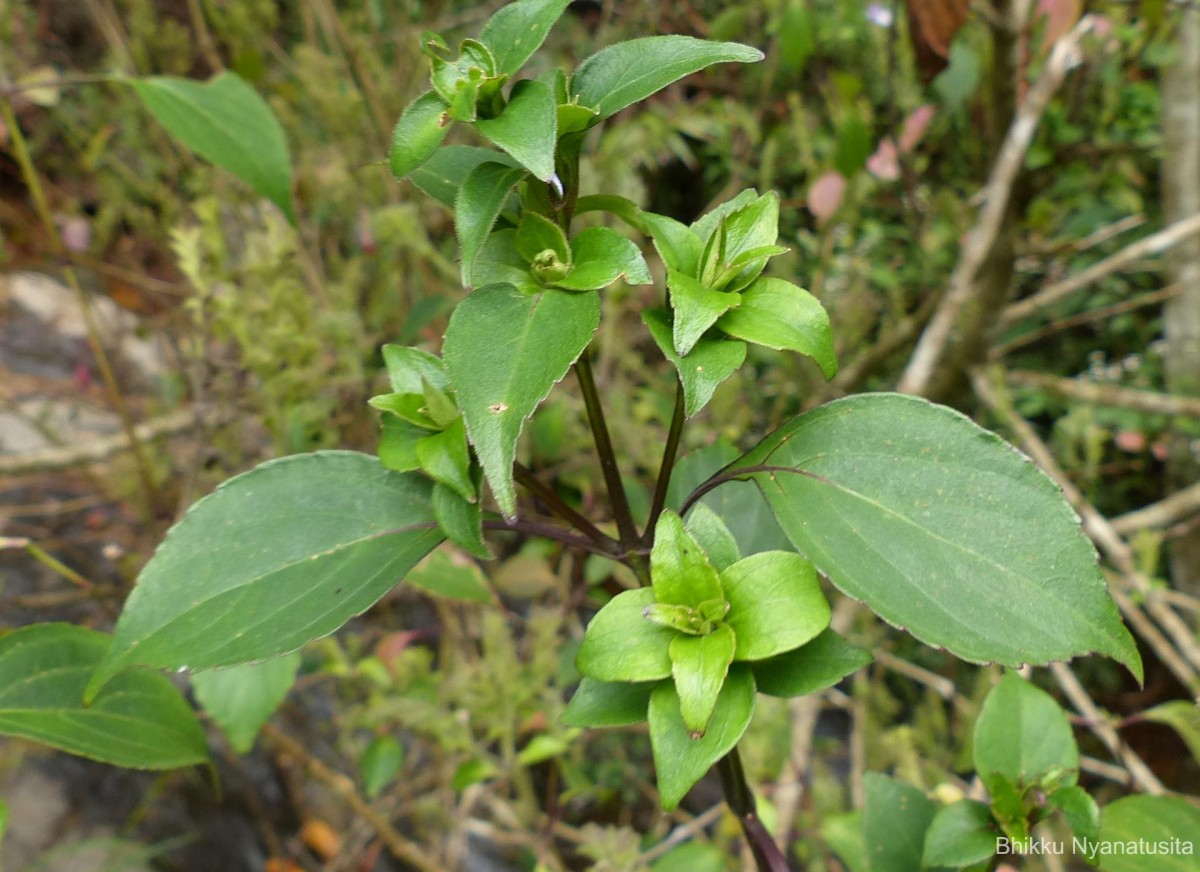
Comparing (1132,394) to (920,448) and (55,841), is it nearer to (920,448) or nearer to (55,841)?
(920,448)

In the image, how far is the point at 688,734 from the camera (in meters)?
0.27

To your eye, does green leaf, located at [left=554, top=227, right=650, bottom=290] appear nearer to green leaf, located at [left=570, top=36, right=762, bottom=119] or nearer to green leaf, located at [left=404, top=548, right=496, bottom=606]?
green leaf, located at [left=570, top=36, right=762, bottom=119]

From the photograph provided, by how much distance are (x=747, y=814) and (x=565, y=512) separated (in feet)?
0.56

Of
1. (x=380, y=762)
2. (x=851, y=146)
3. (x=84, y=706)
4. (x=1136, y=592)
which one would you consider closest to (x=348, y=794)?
(x=380, y=762)

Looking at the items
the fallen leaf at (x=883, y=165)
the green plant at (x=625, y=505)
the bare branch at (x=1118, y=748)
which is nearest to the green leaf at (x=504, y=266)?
the green plant at (x=625, y=505)

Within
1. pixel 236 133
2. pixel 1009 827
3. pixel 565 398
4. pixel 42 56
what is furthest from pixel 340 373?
pixel 42 56

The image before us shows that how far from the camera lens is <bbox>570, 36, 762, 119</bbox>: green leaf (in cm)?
27

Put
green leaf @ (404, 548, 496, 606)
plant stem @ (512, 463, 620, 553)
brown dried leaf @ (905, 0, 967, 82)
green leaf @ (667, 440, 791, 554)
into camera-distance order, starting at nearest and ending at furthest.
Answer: plant stem @ (512, 463, 620, 553), green leaf @ (667, 440, 791, 554), green leaf @ (404, 548, 496, 606), brown dried leaf @ (905, 0, 967, 82)

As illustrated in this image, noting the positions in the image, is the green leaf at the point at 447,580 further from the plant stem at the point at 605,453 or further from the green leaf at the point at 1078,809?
the green leaf at the point at 1078,809

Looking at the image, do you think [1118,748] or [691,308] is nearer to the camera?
[691,308]

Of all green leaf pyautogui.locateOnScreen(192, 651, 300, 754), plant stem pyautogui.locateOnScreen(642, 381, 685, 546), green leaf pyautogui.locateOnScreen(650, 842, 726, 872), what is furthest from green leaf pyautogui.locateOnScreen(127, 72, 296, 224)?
green leaf pyautogui.locateOnScreen(650, 842, 726, 872)

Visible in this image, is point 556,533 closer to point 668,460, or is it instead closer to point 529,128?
point 668,460

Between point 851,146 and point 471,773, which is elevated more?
point 851,146

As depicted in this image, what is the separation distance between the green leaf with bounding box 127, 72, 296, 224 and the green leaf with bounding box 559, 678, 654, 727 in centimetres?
52
